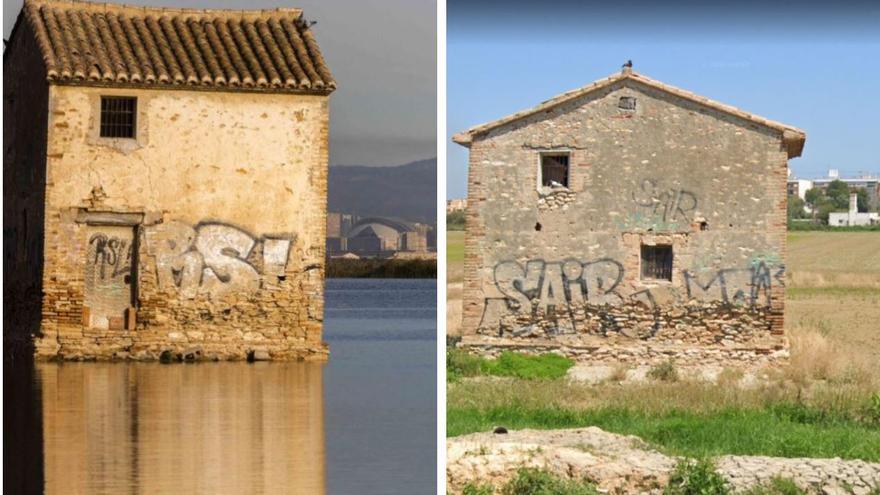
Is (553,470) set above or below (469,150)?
below

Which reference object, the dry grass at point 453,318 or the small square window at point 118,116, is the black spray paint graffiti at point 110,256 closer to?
the small square window at point 118,116

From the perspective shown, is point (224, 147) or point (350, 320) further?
point (350, 320)

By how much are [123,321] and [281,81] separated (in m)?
3.22

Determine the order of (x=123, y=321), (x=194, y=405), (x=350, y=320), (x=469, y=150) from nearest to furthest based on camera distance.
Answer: (x=194, y=405) < (x=123, y=321) < (x=469, y=150) < (x=350, y=320)

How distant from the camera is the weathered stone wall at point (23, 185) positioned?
18.7 m

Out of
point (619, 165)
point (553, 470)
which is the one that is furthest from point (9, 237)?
point (553, 470)

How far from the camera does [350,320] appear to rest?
3403cm

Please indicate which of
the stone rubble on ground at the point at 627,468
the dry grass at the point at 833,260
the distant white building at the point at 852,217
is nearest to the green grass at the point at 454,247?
the dry grass at the point at 833,260

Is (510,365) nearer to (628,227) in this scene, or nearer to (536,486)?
(628,227)

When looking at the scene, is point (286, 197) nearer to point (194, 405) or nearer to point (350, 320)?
point (194, 405)

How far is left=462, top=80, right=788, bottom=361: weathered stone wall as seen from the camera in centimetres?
1894

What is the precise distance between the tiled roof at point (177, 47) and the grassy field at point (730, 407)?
13.6 ft

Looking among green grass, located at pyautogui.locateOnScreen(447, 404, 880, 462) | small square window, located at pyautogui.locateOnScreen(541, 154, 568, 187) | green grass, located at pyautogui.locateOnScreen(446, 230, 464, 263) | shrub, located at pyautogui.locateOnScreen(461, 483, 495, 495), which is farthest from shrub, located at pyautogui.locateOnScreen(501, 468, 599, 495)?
green grass, located at pyautogui.locateOnScreen(446, 230, 464, 263)

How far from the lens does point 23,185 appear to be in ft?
65.2
